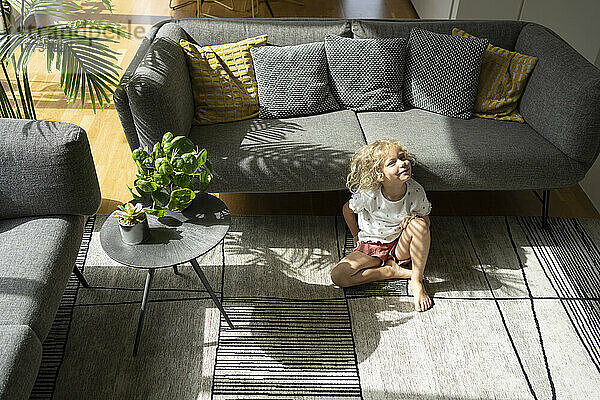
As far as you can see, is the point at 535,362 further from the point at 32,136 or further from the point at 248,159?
the point at 32,136

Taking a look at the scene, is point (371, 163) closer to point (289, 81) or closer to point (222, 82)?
point (289, 81)

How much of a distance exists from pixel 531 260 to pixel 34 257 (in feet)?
6.55

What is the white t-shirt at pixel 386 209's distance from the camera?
88.8 inches

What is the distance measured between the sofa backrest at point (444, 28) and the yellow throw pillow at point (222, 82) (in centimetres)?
63

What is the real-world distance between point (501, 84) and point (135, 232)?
74.6 inches

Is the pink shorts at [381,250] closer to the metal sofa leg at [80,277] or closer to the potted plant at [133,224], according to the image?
the potted plant at [133,224]

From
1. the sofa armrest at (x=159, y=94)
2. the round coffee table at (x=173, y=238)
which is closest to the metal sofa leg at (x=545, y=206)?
the round coffee table at (x=173, y=238)

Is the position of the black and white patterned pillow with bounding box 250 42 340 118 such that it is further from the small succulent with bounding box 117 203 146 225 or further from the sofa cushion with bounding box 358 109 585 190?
the small succulent with bounding box 117 203 146 225

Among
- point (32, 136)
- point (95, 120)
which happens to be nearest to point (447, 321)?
point (32, 136)

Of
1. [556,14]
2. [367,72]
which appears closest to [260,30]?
[367,72]

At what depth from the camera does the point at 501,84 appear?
2697 millimetres

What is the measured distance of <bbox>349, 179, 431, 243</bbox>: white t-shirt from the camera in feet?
7.40

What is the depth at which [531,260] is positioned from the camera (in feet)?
8.05

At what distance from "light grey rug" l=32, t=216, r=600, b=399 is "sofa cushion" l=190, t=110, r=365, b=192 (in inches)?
11.8
